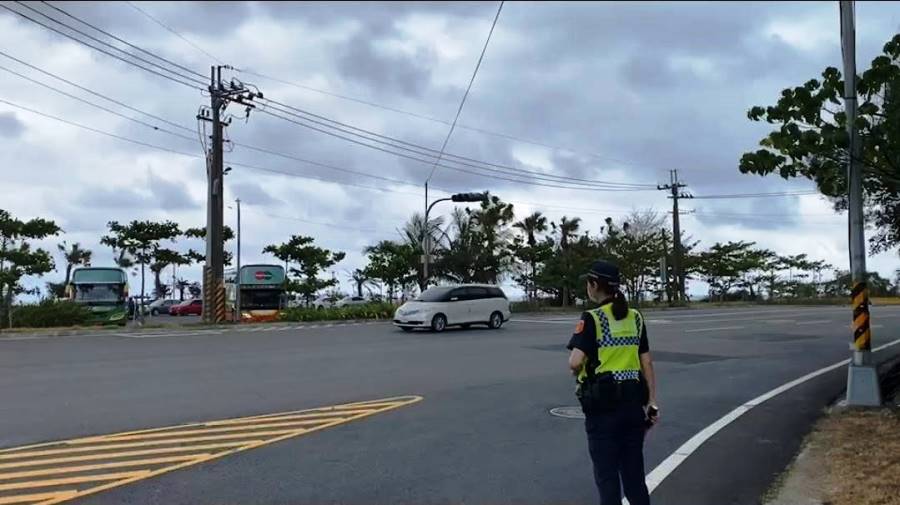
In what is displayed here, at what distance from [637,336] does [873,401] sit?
7.22 m

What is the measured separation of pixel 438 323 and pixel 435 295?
1005mm

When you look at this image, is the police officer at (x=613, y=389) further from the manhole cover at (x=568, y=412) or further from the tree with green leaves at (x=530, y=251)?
the tree with green leaves at (x=530, y=251)

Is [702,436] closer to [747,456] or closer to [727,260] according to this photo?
[747,456]

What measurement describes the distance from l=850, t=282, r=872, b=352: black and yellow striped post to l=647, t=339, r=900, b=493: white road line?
1548 mm

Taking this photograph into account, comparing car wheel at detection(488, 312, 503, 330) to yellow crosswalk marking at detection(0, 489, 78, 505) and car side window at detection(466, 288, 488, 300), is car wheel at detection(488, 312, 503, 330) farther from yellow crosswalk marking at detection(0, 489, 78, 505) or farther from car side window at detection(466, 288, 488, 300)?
yellow crosswalk marking at detection(0, 489, 78, 505)

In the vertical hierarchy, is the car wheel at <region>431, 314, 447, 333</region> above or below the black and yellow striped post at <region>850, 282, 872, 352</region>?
below

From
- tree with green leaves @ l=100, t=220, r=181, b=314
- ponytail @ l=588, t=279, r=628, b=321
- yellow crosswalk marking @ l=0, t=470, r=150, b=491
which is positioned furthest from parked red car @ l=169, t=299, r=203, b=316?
ponytail @ l=588, t=279, r=628, b=321

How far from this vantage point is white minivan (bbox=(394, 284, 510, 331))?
24891 millimetres

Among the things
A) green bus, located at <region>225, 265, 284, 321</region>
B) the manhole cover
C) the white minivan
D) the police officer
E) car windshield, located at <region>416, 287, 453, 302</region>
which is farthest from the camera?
green bus, located at <region>225, 265, 284, 321</region>

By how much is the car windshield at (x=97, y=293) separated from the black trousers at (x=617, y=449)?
33.7 metres

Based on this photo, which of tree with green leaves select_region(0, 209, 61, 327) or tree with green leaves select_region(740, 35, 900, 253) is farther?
tree with green leaves select_region(0, 209, 61, 327)

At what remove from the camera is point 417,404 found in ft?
34.3

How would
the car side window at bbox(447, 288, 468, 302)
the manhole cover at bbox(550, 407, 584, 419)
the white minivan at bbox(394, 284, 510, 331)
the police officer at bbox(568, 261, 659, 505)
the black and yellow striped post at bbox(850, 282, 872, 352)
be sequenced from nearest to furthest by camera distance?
the police officer at bbox(568, 261, 659, 505)
the manhole cover at bbox(550, 407, 584, 419)
the black and yellow striped post at bbox(850, 282, 872, 352)
the white minivan at bbox(394, 284, 510, 331)
the car side window at bbox(447, 288, 468, 302)

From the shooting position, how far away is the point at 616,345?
15.9 ft
